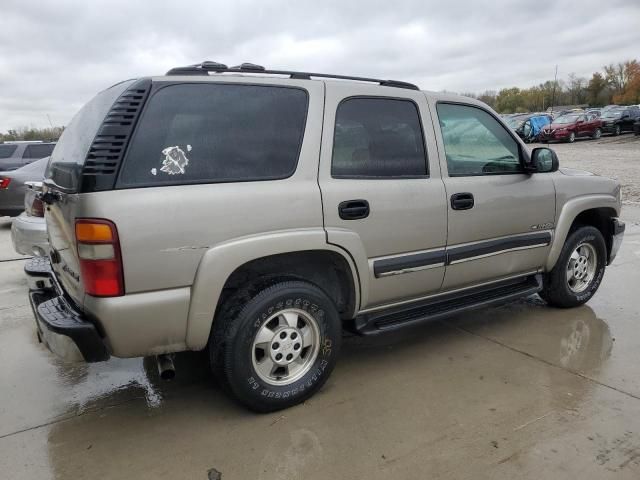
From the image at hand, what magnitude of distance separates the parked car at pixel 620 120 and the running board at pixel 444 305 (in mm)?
31057

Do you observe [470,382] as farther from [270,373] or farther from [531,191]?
[531,191]

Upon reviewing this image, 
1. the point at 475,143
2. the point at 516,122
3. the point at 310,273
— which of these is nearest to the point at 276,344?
the point at 310,273

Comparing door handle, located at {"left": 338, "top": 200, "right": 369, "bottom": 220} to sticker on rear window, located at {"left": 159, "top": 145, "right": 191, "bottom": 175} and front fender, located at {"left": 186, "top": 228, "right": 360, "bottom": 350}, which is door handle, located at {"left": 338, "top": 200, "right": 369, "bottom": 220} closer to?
front fender, located at {"left": 186, "top": 228, "right": 360, "bottom": 350}

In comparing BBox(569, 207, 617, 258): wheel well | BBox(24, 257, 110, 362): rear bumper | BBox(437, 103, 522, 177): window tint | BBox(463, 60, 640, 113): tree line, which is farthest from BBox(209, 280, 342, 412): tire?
BBox(463, 60, 640, 113): tree line

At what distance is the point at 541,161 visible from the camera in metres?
3.88

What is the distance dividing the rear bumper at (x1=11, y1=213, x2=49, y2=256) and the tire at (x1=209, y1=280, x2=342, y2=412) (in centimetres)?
288

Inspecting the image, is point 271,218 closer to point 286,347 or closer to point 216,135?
point 216,135

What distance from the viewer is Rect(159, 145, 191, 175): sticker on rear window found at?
251 cm

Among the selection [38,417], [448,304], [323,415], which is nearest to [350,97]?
[448,304]

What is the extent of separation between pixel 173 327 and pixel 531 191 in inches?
111

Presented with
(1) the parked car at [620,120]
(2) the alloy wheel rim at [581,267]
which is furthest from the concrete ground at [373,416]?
(1) the parked car at [620,120]

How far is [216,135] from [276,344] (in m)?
1.20

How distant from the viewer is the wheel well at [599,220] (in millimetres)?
4477

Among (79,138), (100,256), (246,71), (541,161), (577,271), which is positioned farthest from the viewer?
(577,271)
